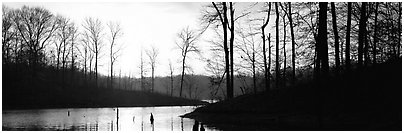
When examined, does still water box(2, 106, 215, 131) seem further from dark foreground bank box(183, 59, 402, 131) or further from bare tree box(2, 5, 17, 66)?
bare tree box(2, 5, 17, 66)

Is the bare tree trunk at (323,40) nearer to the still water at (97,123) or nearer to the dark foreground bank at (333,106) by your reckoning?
the dark foreground bank at (333,106)

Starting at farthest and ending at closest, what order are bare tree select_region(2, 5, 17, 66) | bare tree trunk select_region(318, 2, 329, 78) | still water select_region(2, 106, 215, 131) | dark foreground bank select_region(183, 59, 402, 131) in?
bare tree select_region(2, 5, 17, 66)
bare tree trunk select_region(318, 2, 329, 78)
still water select_region(2, 106, 215, 131)
dark foreground bank select_region(183, 59, 402, 131)

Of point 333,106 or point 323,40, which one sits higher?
point 323,40

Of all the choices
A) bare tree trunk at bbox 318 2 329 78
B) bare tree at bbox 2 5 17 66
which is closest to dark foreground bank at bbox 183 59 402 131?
bare tree trunk at bbox 318 2 329 78

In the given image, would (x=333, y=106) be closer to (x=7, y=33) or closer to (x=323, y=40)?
(x=323, y=40)

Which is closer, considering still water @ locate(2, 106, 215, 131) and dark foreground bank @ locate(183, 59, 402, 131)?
dark foreground bank @ locate(183, 59, 402, 131)

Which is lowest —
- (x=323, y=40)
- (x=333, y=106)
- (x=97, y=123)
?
(x=97, y=123)

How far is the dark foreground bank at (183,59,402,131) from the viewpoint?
67.3 feet

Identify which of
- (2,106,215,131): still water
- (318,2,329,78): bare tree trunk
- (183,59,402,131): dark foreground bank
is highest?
(318,2,329,78): bare tree trunk

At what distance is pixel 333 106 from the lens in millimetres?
23594

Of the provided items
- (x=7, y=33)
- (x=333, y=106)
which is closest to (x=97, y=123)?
(x=333, y=106)

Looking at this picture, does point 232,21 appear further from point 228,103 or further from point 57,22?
point 57,22

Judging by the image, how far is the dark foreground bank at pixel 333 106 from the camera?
67.3 feet

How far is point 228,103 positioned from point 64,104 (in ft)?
121
